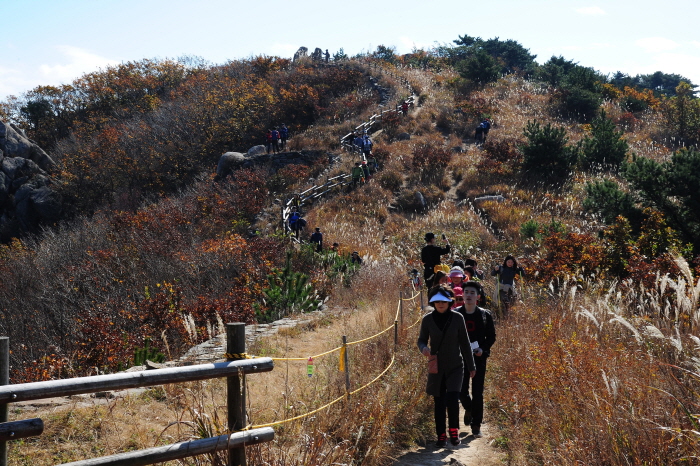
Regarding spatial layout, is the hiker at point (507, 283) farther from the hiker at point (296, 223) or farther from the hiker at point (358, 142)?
the hiker at point (358, 142)

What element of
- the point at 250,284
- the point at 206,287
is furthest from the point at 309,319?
the point at 206,287

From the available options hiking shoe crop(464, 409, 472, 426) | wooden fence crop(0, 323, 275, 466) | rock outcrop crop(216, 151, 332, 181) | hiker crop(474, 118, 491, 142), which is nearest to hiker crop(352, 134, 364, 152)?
rock outcrop crop(216, 151, 332, 181)

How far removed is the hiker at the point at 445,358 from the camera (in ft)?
19.2

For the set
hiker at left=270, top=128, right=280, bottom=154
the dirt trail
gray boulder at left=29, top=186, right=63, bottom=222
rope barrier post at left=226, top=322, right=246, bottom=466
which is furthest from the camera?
gray boulder at left=29, top=186, right=63, bottom=222

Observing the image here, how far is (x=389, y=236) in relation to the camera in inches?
876

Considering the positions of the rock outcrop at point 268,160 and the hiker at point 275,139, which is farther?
the hiker at point 275,139

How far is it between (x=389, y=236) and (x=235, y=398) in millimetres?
18667

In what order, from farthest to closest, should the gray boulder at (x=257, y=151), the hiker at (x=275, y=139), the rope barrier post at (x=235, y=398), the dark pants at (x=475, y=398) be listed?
the gray boulder at (x=257, y=151), the hiker at (x=275, y=139), the dark pants at (x=475, y=398), the rope barrier post at (x=235, y=398)

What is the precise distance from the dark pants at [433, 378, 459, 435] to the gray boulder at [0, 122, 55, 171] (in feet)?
A: 134

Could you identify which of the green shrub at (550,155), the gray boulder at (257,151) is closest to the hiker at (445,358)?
the green shrub at (550,155)

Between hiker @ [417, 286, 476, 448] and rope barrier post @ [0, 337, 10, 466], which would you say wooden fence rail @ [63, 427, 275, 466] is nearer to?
rope barrier post @ [0, 337, 10, 466]

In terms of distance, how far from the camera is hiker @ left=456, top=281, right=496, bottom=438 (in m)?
6.30

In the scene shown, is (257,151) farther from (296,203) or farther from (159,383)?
(159,383)

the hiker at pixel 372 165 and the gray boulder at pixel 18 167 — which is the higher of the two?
the gray boulder at pixel 18 167
